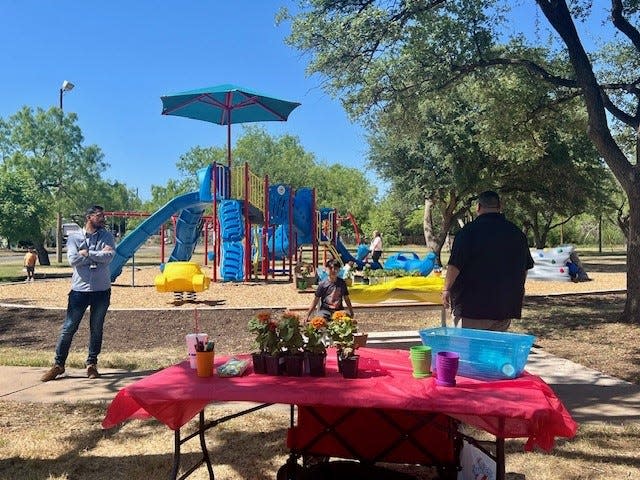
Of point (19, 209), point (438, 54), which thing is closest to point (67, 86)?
point (19, 209)

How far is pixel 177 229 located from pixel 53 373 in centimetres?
1461

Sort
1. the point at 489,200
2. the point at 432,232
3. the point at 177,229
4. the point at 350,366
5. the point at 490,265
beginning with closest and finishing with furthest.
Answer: the point at 350,366 < the point at 490,265 < the point at 489,200 < the point at 177,229 < the point at 432,232

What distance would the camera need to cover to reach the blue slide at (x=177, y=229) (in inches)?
696

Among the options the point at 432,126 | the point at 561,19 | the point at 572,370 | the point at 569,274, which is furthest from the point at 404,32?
the point at 432,126

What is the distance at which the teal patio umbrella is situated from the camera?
55.4ft

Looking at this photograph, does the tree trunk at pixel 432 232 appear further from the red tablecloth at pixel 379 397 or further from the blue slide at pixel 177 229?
the red tablecloth at pixel 379 397

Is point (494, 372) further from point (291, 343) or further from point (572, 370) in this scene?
point (572, 370)

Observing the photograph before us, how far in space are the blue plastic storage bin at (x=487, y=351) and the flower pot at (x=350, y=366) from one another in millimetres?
392

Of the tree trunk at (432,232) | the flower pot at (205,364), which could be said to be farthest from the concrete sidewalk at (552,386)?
the tree trunk at (432,232)

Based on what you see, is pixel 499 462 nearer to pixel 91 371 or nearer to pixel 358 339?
pixel 358 339

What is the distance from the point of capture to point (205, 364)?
3.02 m

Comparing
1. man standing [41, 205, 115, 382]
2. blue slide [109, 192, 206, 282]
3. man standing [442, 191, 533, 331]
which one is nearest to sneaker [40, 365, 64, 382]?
man standing [41, 205, 115, 382]

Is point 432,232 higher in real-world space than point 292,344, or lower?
higher

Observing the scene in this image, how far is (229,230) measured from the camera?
16.9m
